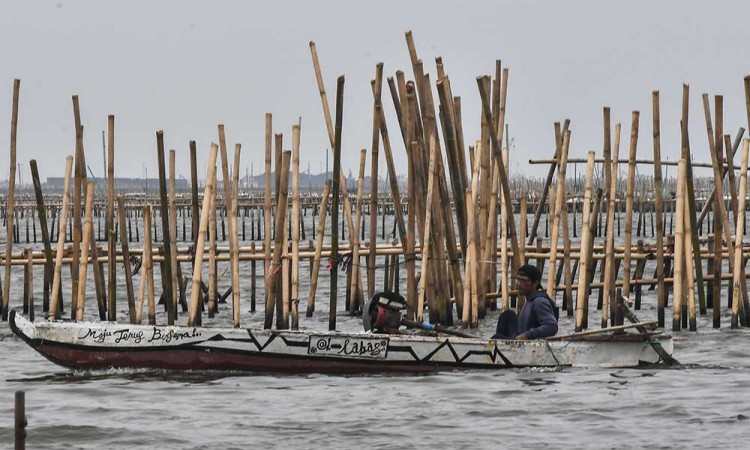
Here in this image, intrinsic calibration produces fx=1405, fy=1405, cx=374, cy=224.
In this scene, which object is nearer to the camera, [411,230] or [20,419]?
[20,419]

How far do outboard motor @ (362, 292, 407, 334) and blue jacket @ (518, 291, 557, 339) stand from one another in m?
1.53

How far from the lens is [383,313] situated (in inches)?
650

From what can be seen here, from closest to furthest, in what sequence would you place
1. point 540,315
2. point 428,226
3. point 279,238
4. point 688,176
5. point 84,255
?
point 540,315 → point 279,238 → point 84,255 → point 428,226 → point 688,176

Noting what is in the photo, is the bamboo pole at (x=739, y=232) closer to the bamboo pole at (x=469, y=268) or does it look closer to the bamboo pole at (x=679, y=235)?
the bamboo pole at (x=679, y=235)

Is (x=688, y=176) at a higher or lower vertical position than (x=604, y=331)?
higher

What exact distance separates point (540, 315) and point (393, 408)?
94.1 inches

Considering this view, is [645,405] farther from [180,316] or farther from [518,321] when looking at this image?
[180,316]

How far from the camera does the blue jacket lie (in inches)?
633

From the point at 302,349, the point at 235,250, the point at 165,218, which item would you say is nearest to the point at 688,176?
the point at 302,349

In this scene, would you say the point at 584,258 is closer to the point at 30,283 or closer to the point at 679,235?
Answer: the point at 679,235

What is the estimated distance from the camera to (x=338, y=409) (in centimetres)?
1473

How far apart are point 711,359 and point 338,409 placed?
5798 mm

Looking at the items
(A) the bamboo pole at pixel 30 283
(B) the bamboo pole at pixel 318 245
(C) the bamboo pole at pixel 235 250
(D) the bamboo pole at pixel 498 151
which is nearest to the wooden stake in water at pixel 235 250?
(C) the bamboo pole at pixel 235 250

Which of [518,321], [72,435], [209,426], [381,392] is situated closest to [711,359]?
[518,321]
